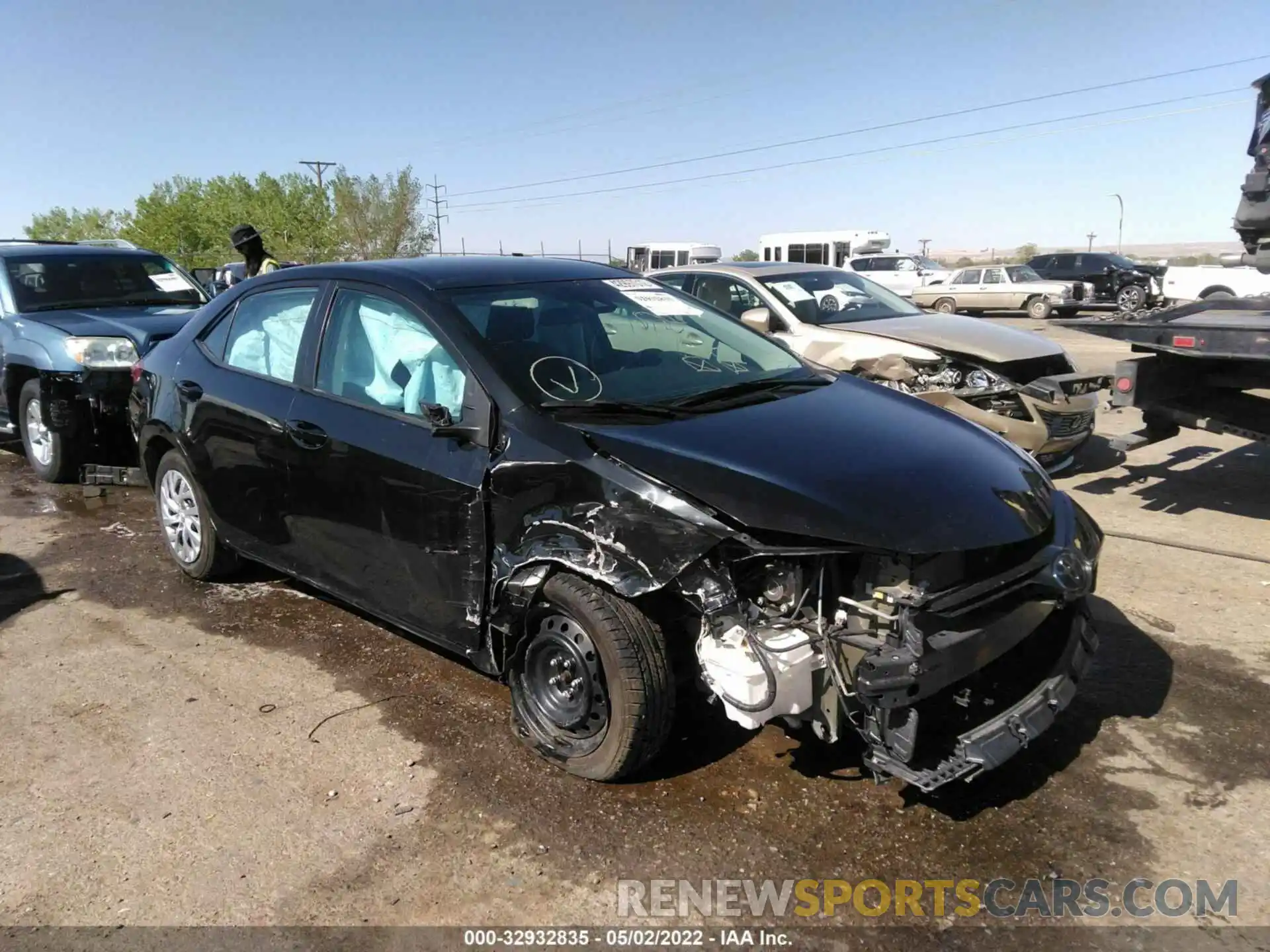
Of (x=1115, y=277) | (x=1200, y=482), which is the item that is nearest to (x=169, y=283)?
(x=1200, y=482)

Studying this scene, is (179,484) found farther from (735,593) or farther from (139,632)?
(735,593)

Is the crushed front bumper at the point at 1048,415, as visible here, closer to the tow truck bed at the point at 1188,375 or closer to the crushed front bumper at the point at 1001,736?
the tow truck bed at the point at 1188,375

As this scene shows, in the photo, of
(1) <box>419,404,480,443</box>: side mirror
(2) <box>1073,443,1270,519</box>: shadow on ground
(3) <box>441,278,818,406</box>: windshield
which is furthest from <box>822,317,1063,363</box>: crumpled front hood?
(1) <box>419,404,480,443</box>: side mirror

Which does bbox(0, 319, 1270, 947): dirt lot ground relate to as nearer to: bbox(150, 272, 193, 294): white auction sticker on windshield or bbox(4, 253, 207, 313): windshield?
bbox(4, 253, 207, 313): windshield

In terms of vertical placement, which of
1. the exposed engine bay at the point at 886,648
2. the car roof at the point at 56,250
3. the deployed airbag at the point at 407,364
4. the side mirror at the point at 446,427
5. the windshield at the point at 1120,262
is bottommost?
the exposed engine bay at the point at 886,648

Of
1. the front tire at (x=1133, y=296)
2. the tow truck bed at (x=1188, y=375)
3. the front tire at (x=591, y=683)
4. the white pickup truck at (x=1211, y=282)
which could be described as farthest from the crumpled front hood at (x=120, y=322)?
the front tire at (x=1133, y=296)

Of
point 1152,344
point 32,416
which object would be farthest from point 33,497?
point 1152,344

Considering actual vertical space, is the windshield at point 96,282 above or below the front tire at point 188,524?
above

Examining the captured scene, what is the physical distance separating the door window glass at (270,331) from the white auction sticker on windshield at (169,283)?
4.40 m

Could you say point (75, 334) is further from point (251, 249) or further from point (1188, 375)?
point (1188, 375)

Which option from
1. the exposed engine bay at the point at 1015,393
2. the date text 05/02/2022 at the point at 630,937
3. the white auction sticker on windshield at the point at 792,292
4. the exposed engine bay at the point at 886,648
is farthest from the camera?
the white auction sticker on windshield at the point at 792,292

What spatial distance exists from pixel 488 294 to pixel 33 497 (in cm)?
556

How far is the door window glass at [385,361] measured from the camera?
3.55 meters

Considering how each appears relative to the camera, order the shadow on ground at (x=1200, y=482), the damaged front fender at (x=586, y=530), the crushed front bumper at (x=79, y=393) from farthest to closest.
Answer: the crushed front bumper at (x=79, y=393)
the shadow on ground at (x=1200, y=482)
the damaged front fender at (x=586, y=530)
